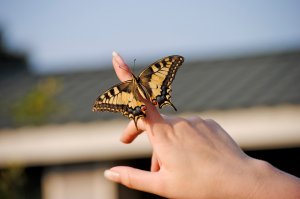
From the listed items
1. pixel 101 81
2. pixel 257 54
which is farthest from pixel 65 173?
pixel 257 54

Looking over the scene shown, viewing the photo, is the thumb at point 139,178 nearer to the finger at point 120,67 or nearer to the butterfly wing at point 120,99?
the butterfly wing at point 120,99

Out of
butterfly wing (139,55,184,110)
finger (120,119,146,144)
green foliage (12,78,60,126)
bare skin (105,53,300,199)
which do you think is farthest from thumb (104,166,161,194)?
green foliage (12,78,60,126)

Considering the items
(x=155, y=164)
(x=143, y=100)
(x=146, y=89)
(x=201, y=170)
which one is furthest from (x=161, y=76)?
(x=201, y=170)

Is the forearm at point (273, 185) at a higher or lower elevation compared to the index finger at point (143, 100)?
lower

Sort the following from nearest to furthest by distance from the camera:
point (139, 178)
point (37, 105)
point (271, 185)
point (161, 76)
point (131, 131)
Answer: point (271, 185)
point (139, 178)
point (131, 131)
point (161, 76)
point (37, 105)

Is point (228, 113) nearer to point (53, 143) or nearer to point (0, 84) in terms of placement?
point (53, 143)

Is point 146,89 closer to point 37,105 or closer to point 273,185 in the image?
point 273,185

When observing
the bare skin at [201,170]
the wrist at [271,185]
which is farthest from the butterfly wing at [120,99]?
the wrist at [271,185]
